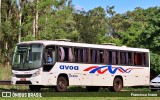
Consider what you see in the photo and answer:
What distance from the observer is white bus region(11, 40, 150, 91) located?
25.2 metres

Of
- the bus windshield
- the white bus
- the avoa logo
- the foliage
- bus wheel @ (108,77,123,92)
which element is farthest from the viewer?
the foliage

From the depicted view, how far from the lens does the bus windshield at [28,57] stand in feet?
82.2

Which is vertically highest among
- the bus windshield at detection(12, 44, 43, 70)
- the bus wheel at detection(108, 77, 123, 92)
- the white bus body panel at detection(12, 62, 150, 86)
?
the bus windshield at detection(12, 44, 43, 70)

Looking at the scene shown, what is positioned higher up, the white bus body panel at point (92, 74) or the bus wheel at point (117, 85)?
the white bus body panel at point (92, 74)

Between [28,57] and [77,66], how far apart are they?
3.18 meters

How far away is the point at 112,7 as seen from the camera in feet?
319

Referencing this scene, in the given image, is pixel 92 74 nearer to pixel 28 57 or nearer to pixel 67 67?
pixel 67 67

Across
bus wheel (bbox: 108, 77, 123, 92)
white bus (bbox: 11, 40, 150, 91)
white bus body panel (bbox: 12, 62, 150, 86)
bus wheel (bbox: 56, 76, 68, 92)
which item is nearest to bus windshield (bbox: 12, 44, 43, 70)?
white bus (bbox: 11, 40, 150, 91)

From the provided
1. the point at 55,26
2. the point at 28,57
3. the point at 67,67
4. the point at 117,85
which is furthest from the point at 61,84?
the point at 55,26

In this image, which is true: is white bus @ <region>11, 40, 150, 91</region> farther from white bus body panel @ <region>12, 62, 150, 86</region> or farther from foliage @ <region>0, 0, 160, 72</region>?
foliage @ <region>0, 0, 160, 72</region>

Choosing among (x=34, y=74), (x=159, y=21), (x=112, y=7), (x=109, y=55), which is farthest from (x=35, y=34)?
(x=112, y=7)

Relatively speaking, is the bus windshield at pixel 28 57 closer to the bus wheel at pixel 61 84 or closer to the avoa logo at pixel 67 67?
the avoa logo at pixel 67 67

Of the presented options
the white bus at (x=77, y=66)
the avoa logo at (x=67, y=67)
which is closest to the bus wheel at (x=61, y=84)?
the white bus at (x=77, y=66)

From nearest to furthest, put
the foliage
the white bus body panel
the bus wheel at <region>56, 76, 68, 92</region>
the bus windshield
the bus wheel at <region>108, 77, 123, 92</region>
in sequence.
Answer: the bus windshield → the white bus body panel → the bus wheel at <region>56, 76, 68, 92</region> → the bus wheel at <region>108, 77, 123, 92</region> → the foliage
